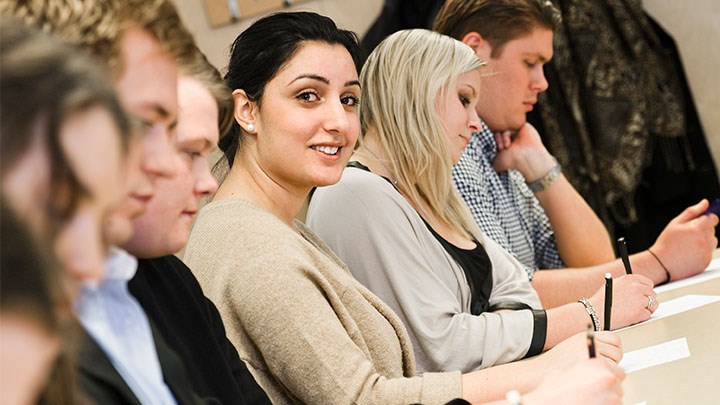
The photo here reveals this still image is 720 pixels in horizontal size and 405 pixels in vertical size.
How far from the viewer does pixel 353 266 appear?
5.36ft

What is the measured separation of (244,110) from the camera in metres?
1.57

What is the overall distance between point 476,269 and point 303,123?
473 millimetres

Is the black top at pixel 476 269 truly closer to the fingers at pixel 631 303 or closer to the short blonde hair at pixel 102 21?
the fingers at pixel 631 303

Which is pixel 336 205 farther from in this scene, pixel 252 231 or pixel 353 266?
pixel 252 231

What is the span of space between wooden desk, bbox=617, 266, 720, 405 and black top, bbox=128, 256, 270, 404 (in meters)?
0.52

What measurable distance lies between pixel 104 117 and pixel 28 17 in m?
0.22

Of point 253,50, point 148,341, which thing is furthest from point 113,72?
point 253,50

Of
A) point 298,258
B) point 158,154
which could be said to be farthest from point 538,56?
point 158,154

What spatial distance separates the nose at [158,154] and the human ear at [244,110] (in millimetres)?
735

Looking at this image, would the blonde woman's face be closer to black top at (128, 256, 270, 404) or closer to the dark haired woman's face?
the dark haired woman's face

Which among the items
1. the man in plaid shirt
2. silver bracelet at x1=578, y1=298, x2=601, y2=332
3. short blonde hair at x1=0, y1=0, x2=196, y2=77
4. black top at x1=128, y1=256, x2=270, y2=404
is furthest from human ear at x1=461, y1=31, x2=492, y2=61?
short blonde hair at x1=0, y1=0, x2=196, y2=77

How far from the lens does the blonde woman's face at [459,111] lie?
6.09 feet

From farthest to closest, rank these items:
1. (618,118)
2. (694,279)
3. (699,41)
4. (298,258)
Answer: (699,41)
(618,118)
(694,279)
(298,258)

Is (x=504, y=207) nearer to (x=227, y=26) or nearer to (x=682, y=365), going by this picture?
(x=682, y=365)
